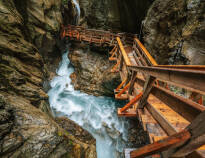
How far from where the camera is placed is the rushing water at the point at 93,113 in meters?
6.24

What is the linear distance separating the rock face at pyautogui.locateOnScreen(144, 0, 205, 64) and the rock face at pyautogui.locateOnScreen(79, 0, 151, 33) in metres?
3.45

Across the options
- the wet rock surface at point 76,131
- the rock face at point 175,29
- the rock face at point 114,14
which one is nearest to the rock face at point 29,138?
the wet rock surface at point 76,131

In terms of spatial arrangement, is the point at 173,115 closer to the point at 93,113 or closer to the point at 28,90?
the point at 28,90

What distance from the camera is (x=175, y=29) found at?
4805 mm

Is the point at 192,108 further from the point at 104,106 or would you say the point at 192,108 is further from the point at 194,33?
the point at 104,106

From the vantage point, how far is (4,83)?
4164mm

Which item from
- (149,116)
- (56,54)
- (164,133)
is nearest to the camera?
(164,133)

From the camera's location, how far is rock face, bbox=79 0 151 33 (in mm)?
9227

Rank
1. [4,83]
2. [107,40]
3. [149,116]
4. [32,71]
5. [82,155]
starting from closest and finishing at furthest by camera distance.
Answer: [149,116] < [82,155] < [4,83] < [32,71] < [107,40]

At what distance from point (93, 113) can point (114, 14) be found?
10735 mm

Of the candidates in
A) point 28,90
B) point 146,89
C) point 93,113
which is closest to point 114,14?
point 93,113

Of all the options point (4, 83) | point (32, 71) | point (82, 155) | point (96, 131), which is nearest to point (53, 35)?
point (32, 71)

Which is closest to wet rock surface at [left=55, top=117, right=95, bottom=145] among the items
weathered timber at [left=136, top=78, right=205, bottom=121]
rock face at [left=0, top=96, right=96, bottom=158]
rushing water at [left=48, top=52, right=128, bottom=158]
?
rock face at [left=0, top=96, right=96, bottom=158]

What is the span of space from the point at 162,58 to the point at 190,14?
84.4 inches
